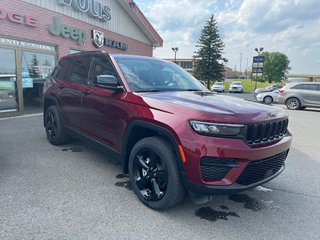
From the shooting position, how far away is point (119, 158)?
3402mm

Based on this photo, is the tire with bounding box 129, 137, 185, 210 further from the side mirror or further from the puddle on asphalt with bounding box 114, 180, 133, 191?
the side mirror

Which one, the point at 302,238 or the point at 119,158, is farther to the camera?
the point at 119,158

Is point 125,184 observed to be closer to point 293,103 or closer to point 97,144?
point 97,144

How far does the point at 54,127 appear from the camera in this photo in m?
5.16

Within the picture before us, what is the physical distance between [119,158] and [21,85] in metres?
7.26

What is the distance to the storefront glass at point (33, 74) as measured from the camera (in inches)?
355

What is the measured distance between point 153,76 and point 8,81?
7.04 meters

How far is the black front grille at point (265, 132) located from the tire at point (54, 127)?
3.79 metres

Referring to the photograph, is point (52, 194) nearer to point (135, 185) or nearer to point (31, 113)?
point (135, 185)

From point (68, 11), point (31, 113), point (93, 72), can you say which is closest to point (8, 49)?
point (31, 113)

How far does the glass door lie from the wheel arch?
719 cm

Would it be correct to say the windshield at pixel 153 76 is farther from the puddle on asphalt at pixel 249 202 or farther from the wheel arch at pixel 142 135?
the puddle on asphalt at pixel 249 202

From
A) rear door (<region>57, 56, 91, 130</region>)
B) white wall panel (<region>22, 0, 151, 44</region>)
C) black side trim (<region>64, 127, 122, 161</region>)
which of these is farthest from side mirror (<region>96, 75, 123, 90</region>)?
white wall panel (<region>22, 0, 151, 44</region>)

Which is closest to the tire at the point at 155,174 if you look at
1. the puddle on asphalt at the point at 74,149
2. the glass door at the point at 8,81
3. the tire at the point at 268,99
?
the puddle on asphalt at the point at 74,149
